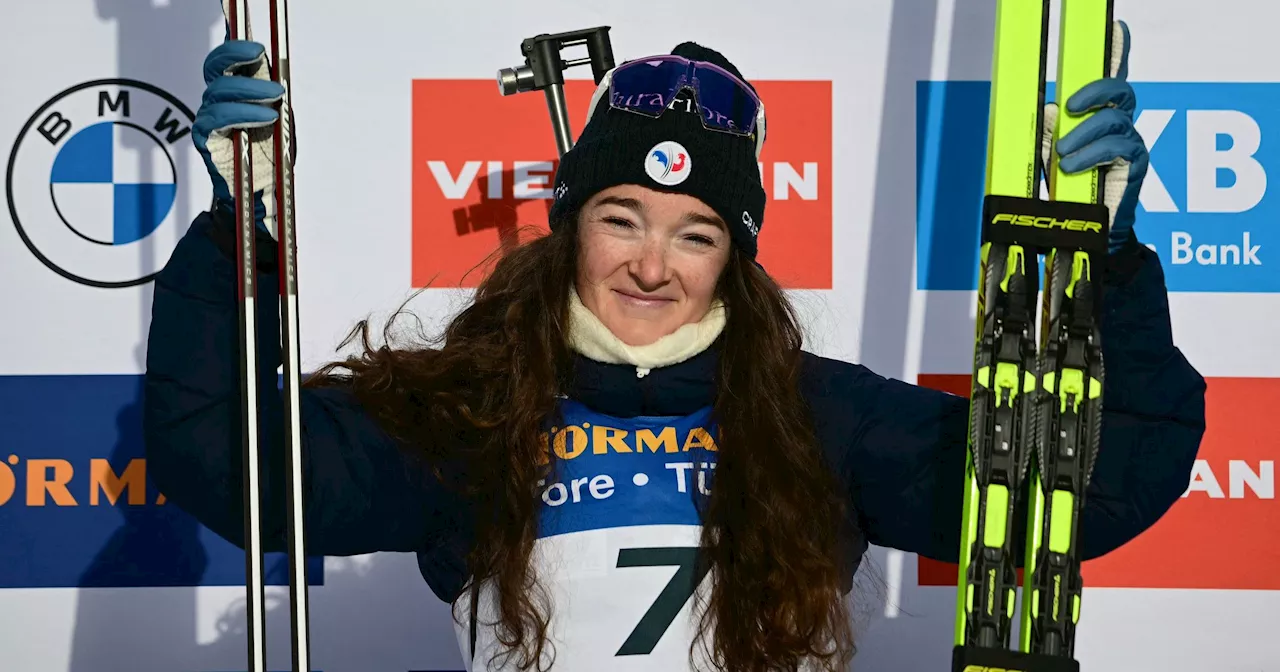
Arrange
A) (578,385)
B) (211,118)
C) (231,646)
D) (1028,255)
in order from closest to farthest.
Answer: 1. (211,118)
2. (1028,255)
3. (578,385)
4. (231,646)

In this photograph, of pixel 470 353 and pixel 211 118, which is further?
pixel 470 353

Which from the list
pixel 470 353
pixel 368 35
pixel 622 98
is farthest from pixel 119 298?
pixel 622 98

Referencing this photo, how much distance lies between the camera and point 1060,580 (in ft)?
5.97

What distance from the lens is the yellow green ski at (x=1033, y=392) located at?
1791 millimetres

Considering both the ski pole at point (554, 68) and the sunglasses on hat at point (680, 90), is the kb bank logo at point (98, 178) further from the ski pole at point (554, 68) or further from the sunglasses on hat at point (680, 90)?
the sunglasses on hat at point (680, 90)

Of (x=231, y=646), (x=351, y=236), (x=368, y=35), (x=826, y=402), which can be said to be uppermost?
(x=368, y=35)

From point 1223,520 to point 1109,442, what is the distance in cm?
100

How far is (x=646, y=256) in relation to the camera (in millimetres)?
1925

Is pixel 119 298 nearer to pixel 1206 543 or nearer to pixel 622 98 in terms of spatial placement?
pixel 622 98

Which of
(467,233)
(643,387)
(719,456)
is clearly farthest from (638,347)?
(467,233)

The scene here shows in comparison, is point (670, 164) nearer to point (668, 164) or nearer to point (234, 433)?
point (668, 164)

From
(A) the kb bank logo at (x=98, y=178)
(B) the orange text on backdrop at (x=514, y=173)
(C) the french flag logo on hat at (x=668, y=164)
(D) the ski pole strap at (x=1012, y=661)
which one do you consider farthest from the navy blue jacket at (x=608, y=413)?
(A) the kb bank logo at (x=98, y=178)

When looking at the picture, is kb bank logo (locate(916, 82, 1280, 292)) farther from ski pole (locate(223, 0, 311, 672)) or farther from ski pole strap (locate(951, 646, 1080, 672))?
ski pole (locate(223, 0, 311, 672))

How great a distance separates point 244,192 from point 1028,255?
3.47ft
